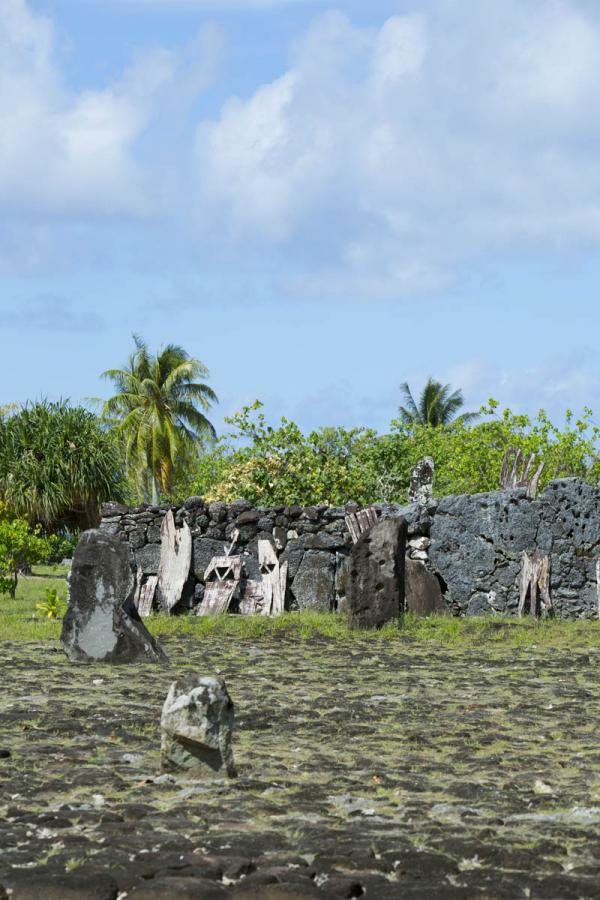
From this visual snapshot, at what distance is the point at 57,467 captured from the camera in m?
44.0

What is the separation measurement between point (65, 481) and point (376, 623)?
89.9 feet

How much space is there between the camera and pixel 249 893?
15.9 ft

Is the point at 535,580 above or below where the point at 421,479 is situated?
below

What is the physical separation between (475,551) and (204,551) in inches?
211

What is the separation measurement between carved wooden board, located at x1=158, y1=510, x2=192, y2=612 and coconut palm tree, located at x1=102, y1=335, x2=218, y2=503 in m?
26.9

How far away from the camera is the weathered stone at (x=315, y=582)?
22031 mm

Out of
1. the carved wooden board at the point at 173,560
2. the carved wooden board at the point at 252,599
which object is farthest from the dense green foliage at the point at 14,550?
the carved wooden board at the point at 252,599

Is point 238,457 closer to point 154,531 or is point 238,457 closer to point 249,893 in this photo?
point 154,531

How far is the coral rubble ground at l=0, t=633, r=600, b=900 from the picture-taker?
5145 mm

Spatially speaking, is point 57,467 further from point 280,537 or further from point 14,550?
point 280,537

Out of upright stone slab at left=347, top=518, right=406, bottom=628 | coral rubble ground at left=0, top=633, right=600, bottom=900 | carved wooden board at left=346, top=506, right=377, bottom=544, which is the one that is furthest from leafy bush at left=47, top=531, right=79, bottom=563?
coral rubble ground at left=0, top=633, right=600, bottom=900

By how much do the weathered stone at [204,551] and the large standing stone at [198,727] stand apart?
15.4m

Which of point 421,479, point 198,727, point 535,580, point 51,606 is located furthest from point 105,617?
point 421,479

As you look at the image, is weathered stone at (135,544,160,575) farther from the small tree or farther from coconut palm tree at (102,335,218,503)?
coconut palm tree at (102,335,218,503)
